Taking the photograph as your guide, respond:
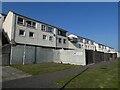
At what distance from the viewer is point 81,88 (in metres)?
9.17

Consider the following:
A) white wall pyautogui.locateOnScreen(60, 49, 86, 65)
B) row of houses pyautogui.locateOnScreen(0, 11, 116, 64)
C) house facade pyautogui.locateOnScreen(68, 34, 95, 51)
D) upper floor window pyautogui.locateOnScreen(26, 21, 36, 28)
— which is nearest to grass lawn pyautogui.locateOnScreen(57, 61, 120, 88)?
row of houses pyautogui.locateOnScreen(0, 11, 116, 64)

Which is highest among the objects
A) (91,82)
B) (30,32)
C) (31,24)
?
(31,24)

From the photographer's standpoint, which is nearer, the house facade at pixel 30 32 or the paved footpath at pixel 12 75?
the paved footpath at pixel 12 75

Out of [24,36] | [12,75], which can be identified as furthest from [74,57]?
[12,75]

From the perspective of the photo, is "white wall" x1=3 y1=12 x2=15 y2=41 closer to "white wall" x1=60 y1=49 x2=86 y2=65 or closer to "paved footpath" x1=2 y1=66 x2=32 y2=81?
"white wall" x1=60 y1=49 x2=86 y2=65

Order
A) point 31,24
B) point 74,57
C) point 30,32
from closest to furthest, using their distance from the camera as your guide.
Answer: point 74,57, point 30,32, point 31,24

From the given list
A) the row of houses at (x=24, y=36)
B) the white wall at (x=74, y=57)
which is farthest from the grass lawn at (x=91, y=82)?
the white wall at (x=74, y=57)

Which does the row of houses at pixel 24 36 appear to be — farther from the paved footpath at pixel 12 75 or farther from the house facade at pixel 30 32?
the paved footpath at pixel 12 75

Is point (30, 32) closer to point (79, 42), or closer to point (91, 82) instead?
point (91, 82)

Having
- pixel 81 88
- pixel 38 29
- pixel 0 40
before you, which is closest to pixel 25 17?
pixel 38 29

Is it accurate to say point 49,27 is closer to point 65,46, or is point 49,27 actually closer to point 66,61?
point 65,46

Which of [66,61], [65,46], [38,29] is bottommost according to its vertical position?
[66,61]

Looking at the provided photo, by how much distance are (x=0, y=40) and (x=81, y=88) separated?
714 inches

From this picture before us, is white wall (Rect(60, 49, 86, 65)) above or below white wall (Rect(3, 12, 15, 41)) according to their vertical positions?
below
